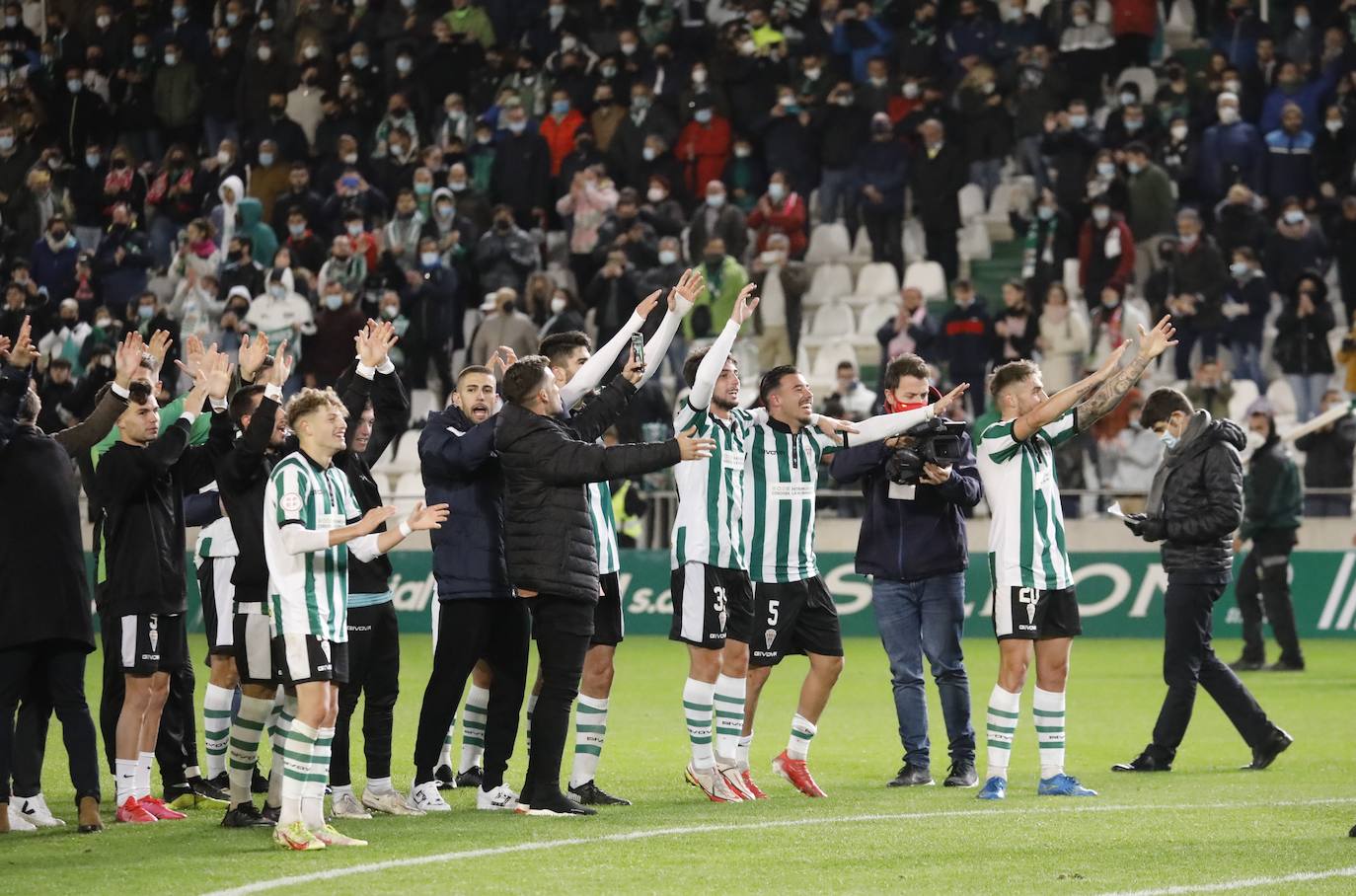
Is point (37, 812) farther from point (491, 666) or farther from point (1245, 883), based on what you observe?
point (1245, 883)

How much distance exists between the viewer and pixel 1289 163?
22.3 metres

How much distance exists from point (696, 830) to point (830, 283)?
53.1 feet

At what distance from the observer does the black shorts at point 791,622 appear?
10.1m

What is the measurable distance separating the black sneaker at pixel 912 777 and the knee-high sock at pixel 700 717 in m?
1.11

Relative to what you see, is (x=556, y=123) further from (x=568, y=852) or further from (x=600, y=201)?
(x=568, y=852)

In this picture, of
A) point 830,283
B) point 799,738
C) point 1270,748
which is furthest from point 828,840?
point 830,283

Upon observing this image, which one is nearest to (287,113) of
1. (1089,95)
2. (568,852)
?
(1089,95)

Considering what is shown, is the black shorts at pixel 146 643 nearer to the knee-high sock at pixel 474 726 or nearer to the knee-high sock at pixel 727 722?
the knee-high sock at pixel 474 726

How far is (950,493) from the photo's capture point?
10.3m

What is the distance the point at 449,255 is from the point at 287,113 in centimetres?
461

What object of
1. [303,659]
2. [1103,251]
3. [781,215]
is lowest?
[303,659]

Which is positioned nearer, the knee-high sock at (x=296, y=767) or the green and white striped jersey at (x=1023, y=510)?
the knee-high sock at (x=296, y=767)

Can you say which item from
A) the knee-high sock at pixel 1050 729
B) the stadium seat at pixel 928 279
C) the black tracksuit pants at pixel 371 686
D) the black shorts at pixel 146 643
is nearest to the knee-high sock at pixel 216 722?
the black shorts at pixel 146 643

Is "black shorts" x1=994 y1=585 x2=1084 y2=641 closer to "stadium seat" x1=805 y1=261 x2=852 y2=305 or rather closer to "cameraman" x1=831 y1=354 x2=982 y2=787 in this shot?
"cameraman" x1=831 y1=354 x2=982 y2=787
